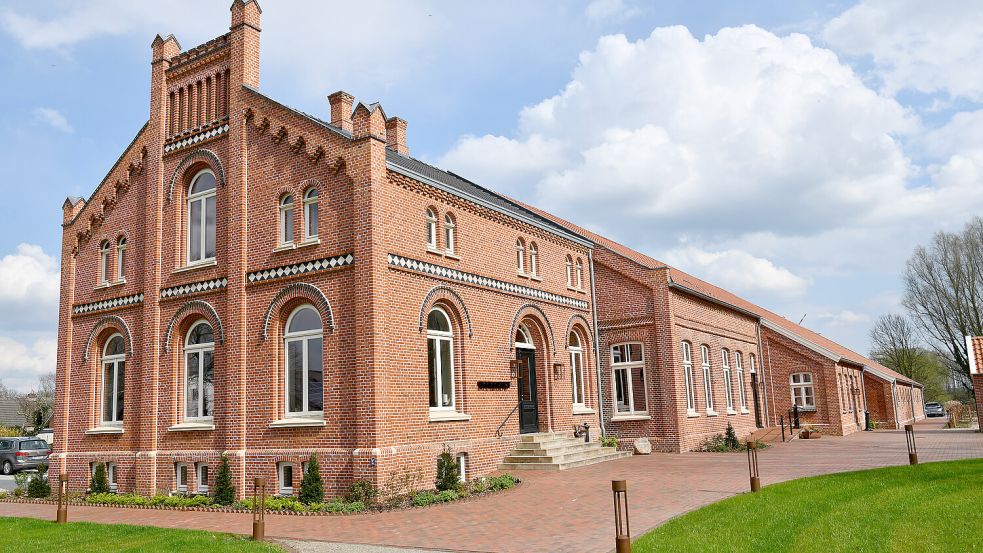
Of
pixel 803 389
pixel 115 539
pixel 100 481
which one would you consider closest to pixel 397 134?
pixel 100 481

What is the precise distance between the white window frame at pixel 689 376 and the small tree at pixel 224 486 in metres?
15.3

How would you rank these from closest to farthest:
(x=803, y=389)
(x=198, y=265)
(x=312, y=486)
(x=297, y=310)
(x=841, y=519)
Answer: (x=841, y=519), (x=312, y=486), (x=297, y=310), (x=198, y=265), (x=803, y=389)

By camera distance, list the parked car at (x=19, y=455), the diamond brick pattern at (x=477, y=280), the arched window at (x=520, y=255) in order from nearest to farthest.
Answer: the diamond brick pattern at (x=477, y=280), the arched window at (x=520, y=255), the parked car at (x=19, y=455)

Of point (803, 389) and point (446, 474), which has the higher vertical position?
point (803, 389)

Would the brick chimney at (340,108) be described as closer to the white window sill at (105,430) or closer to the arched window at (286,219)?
the arched window at (286,219)

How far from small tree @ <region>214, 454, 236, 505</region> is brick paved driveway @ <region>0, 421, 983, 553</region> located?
975 millimetres

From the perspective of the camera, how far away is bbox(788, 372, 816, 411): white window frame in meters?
32.4

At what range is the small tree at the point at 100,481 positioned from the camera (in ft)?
60.9

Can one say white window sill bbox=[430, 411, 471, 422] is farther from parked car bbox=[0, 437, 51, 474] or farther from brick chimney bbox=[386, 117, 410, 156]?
parked car bbox=[0, 437, 51, 474]

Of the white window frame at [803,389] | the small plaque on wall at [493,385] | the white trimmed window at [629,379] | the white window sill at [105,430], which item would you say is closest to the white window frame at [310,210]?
the small plaque on wall at [493,385]

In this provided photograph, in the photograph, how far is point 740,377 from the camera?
31438 millimetres

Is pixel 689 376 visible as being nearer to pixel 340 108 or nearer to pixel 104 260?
pixel 340 108

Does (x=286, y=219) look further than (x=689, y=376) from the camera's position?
No

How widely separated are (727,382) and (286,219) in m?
19.9
